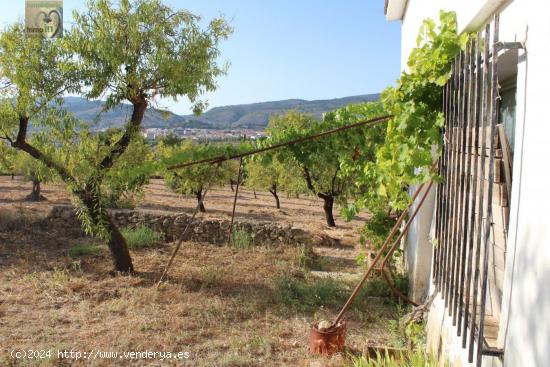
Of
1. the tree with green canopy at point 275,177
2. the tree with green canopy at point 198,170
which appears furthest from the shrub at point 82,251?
the tree with green canopy at point 275,177

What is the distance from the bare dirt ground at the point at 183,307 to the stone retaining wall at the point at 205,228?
3.74ft

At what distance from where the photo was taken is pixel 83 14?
6.16 metres

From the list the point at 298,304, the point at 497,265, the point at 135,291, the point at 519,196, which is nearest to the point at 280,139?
the point at 298,304

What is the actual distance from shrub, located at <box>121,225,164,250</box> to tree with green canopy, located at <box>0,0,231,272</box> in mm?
2121

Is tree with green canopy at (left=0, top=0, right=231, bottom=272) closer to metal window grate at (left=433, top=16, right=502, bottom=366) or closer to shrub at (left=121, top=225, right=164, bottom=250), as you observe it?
shrub at (left=121, top=225, right=164, bottom=250)

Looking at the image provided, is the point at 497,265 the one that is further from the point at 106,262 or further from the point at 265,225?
the point at 265,225

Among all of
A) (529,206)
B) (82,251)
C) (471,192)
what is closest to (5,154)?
(82,251)

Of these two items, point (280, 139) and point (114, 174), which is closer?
point (280, 139)

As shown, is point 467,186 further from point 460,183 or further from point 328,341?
point 328,341

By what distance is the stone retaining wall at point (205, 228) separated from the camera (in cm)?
1009

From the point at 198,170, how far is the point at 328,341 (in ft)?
47.6

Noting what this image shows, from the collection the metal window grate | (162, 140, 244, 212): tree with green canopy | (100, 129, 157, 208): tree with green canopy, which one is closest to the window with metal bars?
the metal window grate

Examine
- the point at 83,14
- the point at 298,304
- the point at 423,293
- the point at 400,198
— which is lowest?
the point at 298,304

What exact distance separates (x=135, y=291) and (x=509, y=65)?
17.7 ft
